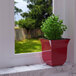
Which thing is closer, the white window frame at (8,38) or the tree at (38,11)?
the white window frame at (8,38)

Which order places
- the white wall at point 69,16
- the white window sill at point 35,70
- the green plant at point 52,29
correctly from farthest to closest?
the white wall at point 69,16 → the green plant at point 52,29 → the white window sill at point 35,70

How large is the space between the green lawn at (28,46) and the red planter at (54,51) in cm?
9

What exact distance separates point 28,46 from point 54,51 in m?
0.22

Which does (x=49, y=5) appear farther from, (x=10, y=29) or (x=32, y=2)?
(x=10, y=29)

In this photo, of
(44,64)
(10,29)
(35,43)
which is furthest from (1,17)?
(44,64)

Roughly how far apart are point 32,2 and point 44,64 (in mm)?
500

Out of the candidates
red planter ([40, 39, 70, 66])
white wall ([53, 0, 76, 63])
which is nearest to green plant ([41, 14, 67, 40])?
red planter ([40, 39, 70, 66])

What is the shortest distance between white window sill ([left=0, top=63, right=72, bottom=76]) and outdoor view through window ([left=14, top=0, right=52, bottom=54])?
0.48 ft

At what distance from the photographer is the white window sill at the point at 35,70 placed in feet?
3.48

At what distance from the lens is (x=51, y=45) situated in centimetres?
115

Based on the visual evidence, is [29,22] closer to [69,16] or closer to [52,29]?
[52,29]

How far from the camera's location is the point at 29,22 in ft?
4.22

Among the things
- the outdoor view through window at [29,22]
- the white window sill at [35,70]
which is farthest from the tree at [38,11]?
the white window sill at [35,70]

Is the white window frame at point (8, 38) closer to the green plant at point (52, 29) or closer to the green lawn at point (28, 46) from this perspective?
the green lawn at point (28, 46)
